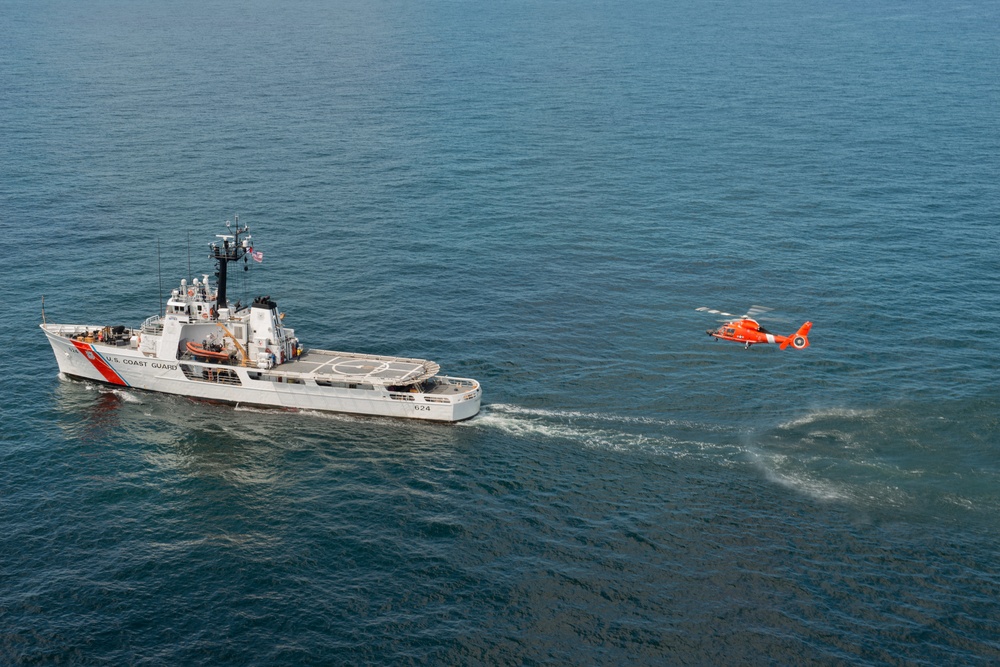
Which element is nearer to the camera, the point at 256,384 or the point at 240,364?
the point at 256,384

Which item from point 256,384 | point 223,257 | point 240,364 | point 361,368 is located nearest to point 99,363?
point 240,364

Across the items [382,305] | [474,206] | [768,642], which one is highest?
[474,206]

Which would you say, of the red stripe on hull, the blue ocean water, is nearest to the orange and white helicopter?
the blue ocean water

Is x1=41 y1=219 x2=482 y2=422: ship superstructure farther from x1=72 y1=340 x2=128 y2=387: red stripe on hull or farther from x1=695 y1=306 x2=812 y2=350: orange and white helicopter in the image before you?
x1=695 y1=306 x2=812 y2=350: orange and white helicopter

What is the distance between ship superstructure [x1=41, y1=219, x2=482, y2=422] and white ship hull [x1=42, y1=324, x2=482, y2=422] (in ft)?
0.42

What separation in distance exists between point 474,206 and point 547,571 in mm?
109912

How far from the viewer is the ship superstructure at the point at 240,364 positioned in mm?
125500

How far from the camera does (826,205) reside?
19250cm

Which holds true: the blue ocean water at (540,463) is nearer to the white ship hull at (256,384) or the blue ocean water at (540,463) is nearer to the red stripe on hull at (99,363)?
the red stripe on hull at (99,363)

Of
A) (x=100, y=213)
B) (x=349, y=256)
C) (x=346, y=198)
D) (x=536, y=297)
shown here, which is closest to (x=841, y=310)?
(x=536, y=297)

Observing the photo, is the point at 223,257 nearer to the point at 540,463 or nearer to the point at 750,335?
the point at 540,463

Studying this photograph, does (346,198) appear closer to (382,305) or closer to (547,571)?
(382,305)

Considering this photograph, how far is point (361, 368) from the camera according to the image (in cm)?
12925

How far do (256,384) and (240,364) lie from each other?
4.22 m
